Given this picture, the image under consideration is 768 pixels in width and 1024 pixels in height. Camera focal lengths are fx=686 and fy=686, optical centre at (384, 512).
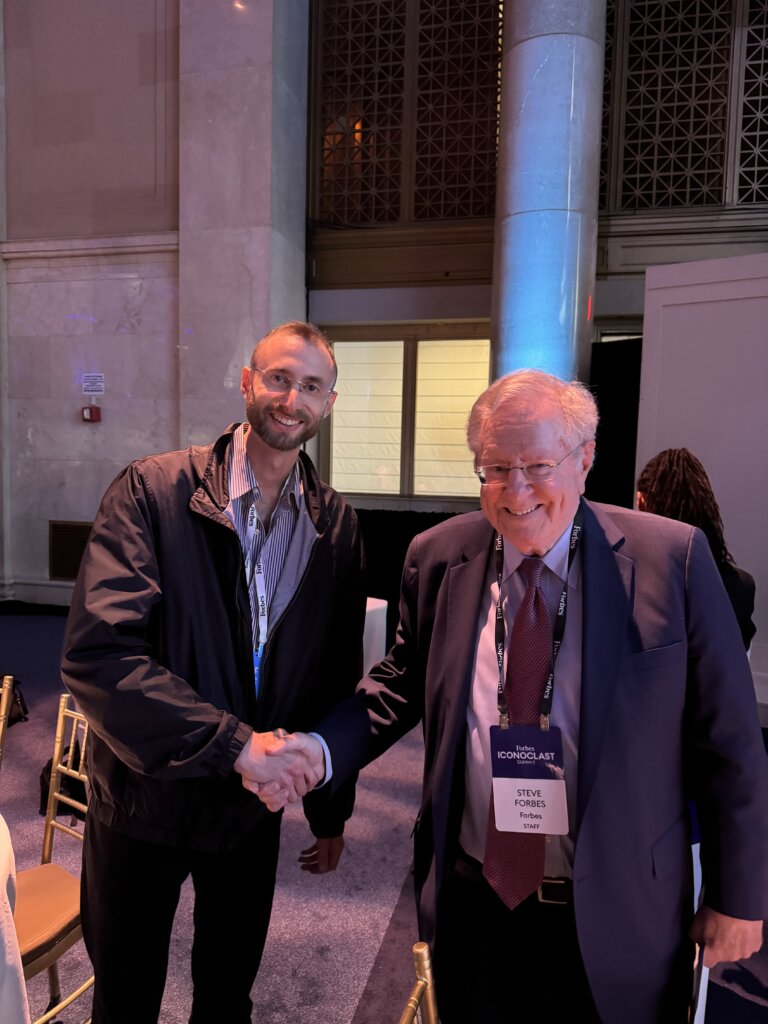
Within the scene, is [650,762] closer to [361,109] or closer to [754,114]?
[754,114]

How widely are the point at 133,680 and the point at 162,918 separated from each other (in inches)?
24.6

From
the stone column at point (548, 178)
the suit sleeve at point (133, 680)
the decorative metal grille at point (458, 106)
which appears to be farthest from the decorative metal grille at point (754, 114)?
the suit sleeve at point (133, 680)

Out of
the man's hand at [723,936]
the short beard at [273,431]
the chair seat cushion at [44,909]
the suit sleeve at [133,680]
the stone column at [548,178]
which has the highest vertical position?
the stone column at [548,178]

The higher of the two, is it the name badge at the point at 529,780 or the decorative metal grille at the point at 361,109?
the decorative metal grille at the point at 361,109

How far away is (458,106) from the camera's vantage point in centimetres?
649

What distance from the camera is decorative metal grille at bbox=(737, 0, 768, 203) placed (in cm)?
585

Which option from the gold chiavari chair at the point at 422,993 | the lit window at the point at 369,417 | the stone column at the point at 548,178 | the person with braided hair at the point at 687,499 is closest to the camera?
the gold chiavari chair at the point at 422,993

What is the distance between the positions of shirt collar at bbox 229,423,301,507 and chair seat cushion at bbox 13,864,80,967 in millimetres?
1154

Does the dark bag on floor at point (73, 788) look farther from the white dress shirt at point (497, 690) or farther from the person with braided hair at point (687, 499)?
the person with braided hair at point (687, 499)

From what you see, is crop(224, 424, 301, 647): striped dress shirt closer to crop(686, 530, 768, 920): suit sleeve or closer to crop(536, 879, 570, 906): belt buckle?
crop(536, 879, 570, 906): belt buckle

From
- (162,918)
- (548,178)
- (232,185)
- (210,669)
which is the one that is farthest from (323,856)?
(232,185)

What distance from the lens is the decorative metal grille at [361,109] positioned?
261 inches

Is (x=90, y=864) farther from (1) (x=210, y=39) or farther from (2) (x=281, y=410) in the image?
(1) (x=210, y=39)

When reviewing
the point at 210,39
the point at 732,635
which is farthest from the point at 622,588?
the point at 210,39
